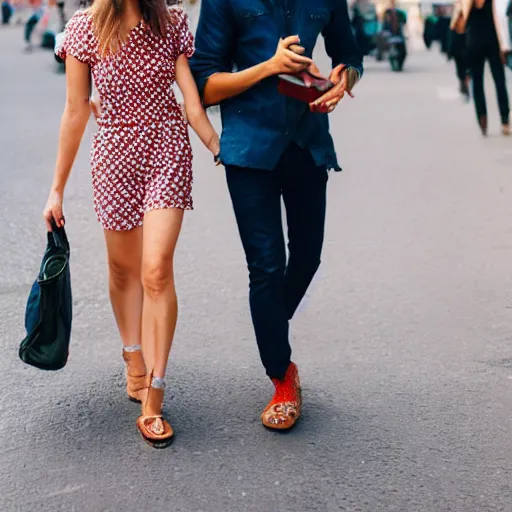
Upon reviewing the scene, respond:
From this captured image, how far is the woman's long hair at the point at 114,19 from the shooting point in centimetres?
390

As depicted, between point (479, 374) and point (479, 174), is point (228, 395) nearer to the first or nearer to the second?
point (479, 374)

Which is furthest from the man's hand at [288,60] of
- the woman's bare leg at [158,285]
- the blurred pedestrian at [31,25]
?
the blurred pedestrian at [31,25]

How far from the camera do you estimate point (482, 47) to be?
1174 centimetres

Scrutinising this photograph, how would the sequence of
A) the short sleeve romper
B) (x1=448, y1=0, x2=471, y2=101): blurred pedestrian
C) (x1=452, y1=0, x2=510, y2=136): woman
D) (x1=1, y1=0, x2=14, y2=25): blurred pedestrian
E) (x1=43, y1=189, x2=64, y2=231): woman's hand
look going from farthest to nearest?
(x1=1, y1=0, x2=14, y2=25): blurred pedestrian < (x1=448, y1=0, x2=471, y2=101): blurred pedestrian < (x1=452, y1=0, x2=510, y2=136): woman < (x1=43, y1=189, x2=64, y2=231): woman's hand < the short sleeve romper

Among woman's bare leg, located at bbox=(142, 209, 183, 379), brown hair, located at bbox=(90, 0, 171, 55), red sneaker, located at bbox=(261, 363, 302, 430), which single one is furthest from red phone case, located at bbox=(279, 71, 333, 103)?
red sneaker, located at bbox=(261, 363, 302, 430)

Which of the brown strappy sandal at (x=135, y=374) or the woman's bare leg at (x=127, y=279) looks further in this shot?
the brown strappy sandal at (x=135, y=374)

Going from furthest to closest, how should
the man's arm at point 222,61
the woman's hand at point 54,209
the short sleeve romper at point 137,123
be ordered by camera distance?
1. the woman's hand at point 54,209
2. the short sleeve romper at point 137,123
3. the man's arm at point 222,61

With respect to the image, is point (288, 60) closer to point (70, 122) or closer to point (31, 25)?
point (70, 122)

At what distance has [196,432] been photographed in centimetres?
412

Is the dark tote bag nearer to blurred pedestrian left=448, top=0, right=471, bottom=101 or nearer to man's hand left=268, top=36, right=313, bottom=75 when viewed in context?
man's hand left=268, top=36, right=313, bottom=75

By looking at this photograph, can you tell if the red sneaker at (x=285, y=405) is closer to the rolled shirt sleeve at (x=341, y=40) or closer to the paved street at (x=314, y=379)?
the paved street at (x=314, y=379)

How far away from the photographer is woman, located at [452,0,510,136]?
11.6m

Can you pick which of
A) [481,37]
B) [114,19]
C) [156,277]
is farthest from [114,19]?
[481,37]

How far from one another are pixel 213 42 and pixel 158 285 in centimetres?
85
